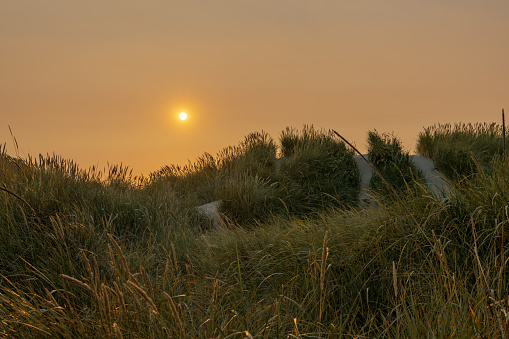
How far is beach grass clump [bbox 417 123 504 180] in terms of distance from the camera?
31.8 feet

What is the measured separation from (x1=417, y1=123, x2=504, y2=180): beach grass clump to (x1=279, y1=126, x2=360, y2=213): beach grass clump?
191cm

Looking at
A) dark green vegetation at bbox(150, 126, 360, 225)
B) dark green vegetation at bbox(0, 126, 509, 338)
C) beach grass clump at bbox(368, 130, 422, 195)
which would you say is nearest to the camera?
dark green vegetation at bbox(0, 126, 509, 338)

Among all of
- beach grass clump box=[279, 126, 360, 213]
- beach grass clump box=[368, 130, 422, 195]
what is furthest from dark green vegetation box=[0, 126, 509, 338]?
beach grass clump box=[368, 130, 422, 195]

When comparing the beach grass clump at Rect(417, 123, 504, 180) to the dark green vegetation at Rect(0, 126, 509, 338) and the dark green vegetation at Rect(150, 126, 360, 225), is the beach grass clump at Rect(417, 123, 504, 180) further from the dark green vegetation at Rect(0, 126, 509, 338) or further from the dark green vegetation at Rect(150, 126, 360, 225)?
the dark green vegetation at Rect(0, 126, 509, 338)

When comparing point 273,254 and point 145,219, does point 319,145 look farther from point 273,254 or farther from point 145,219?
point 273,254

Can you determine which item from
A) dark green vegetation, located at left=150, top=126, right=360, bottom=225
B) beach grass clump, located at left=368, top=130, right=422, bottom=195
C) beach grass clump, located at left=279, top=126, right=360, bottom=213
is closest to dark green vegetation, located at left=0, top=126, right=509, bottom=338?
dark green vegetation, located at left=150, top=126, right=360, bottom=225

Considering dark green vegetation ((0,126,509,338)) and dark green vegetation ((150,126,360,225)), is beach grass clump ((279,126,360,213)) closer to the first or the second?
dark green vegetation ((150,126,360,225))

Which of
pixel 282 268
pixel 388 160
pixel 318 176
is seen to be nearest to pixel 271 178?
pixel 318 176

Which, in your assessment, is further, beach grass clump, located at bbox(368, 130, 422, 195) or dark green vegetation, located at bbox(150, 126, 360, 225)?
beach grass clump, located at bbox(368, 130, 422, 195)

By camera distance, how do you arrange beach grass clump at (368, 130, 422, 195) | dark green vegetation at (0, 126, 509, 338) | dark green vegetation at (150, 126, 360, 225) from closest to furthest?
dark green vegetation at (0, 126, 509, 338) → dark green vegetation at (150, 126, 360, 225) → beach grass clump at (368, 130, 422, 195)

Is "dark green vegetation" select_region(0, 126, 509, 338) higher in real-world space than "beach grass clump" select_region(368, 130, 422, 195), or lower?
lower

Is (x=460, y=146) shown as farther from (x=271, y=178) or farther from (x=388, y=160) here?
(x=271, y=178)

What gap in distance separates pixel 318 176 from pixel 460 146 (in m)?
3.34

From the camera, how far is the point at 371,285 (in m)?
3.40
